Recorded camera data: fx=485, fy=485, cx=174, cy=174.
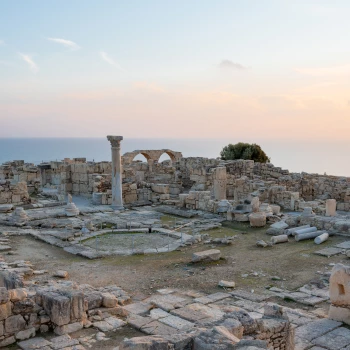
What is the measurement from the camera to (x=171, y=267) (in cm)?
1214

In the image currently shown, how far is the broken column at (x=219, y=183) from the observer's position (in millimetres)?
23237

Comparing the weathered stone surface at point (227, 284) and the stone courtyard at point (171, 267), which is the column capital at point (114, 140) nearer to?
the stone courtyard at point (171, 267)

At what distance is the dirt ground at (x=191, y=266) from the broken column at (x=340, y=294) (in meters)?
1.98

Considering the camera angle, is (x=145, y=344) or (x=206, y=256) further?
(x=206, y=256)

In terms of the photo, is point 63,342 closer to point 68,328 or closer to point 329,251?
point 68,328

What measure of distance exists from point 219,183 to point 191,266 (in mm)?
11448

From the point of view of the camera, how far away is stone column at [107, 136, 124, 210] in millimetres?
21188

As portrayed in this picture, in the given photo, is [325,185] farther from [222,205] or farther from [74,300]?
[74,300]

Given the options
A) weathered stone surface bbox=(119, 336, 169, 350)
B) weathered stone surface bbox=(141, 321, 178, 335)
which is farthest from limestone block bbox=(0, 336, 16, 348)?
weathered stone surface bbox=(119, 336, 169, 350)

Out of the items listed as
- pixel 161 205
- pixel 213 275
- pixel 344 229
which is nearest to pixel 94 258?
pixel 213 275

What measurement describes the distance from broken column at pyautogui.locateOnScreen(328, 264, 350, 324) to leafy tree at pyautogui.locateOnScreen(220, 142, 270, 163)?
34054mm

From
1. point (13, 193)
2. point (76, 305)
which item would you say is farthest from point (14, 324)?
point (13, 193)

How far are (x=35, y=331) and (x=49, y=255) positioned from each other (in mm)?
5897

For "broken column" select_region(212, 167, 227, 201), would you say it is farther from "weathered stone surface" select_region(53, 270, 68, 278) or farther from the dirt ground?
"weathered stone surface" select_region(53, 270, 68, 278)
